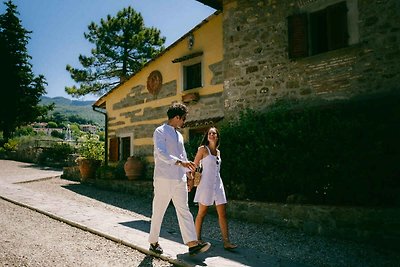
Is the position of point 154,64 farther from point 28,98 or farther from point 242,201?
point 28,98

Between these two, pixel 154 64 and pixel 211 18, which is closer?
pixel 211 18

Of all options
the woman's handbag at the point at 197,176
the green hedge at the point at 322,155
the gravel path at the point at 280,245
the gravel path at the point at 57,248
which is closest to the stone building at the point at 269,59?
the green hedge at the point at 322,155

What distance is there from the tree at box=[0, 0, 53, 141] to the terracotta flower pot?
1872cm

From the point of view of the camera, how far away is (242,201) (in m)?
6.63

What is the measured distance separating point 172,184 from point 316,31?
617 cm

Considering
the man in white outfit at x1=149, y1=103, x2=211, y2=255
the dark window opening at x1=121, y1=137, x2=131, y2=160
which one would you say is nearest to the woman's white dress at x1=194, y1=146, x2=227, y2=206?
the man in white outfit at x1=149, y1=103, x2=211, y2=255

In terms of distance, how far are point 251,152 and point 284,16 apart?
156 inches

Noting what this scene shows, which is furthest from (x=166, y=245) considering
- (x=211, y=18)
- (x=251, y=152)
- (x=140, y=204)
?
Result: (x=211, y=18)

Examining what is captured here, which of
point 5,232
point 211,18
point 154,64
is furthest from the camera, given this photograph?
point 154,64

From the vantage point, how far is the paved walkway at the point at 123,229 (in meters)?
3.82

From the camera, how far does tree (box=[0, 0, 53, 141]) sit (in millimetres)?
25219

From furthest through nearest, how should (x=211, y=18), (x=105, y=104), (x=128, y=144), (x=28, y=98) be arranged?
(x=28, y=98), (x=105, y=104), (x=128, y=144), (x=211, y=18)

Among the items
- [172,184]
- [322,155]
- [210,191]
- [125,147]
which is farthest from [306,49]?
[125,147]

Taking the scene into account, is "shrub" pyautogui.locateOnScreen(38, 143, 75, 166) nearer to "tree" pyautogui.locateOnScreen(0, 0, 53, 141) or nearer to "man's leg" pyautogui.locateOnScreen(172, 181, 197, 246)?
"tree" pyautogui.locateOnScreen(0, 0, 53, 141)
